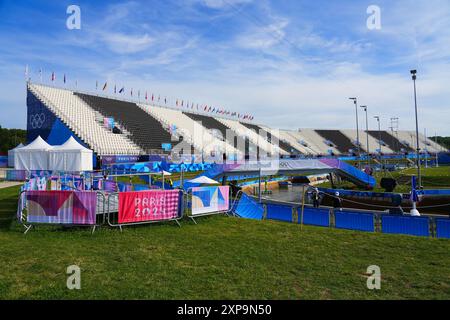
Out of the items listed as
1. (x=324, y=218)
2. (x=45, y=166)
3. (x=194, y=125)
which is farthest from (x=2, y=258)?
(x=194, y=125)

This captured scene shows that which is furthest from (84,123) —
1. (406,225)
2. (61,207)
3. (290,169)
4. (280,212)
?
(406,225)

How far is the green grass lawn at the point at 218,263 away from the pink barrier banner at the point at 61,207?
382 millimetres

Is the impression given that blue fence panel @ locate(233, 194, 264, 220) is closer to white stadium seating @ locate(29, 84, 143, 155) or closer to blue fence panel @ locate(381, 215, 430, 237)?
blue fence panel @ locate(381, 215, 430, 237)

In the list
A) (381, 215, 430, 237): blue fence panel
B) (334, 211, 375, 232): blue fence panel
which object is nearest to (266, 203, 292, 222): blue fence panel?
(334, 211, 375, 232): blue fence panel

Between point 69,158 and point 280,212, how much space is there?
20.6 m

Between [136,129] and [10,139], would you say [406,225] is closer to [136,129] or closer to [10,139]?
[136,129]

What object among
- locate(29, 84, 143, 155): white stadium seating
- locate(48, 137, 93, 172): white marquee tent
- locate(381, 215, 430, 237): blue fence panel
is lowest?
locate(381, 215, 430, 237): blue fence panel

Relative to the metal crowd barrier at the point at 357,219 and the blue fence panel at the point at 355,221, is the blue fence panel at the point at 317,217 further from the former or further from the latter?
the blue fence panel at the point at 355,221

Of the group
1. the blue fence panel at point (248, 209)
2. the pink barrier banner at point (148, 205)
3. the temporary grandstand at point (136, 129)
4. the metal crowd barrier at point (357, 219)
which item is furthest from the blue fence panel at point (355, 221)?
the temporary grandstand at point (136, 129)

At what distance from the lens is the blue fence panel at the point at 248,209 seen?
15.3 m

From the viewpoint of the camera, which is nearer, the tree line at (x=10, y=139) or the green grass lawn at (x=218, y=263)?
the green grass lawn at (x=218, y=263)

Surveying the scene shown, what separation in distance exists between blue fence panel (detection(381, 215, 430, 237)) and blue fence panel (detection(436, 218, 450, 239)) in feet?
1.01

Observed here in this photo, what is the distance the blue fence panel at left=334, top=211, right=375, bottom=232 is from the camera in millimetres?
13328

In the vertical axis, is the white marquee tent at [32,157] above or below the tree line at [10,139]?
below
